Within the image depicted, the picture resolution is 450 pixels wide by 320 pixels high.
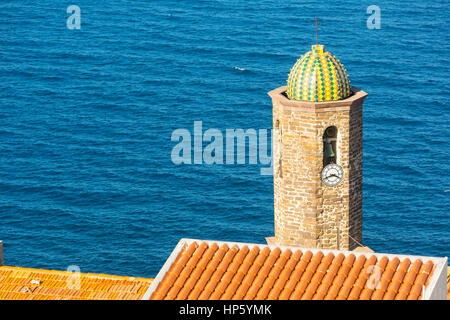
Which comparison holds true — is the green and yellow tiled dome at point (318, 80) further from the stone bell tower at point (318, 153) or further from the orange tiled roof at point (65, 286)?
the orange tiled roof at point (65, 286)

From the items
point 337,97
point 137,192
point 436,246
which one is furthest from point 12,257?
point 337,97

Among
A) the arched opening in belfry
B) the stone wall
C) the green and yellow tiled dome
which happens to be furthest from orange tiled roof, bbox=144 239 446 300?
the green and yellow tiled dome

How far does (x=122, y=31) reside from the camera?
178 metres

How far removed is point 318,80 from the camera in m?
42.7

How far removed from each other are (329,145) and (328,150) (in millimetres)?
228

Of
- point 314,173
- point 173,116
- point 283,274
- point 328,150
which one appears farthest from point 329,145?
point 173,116

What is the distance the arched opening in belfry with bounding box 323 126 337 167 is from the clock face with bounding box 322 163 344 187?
307mm

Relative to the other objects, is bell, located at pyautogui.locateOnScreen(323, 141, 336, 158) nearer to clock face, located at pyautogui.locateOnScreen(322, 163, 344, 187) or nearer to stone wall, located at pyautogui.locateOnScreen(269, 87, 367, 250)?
stone wall, located at pyautogui.locateOnScreen(269, 87, 367, 250)

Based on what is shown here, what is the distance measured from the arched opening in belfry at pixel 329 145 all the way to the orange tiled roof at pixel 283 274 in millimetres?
9746

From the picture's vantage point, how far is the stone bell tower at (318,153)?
4278 centimetres

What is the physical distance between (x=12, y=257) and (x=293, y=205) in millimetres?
62720

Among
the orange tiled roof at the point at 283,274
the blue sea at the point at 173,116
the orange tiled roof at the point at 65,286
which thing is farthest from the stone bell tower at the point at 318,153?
the blue sea at the point at 173,116

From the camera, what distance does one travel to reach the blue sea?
107m

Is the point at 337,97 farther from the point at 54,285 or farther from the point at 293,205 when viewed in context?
the point at 54,285
